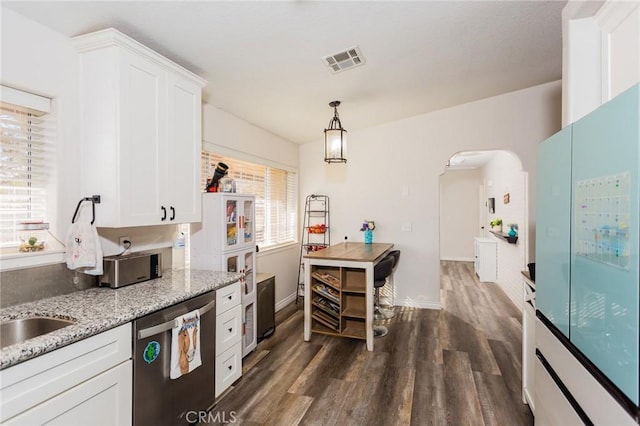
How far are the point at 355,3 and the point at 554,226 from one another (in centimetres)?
164

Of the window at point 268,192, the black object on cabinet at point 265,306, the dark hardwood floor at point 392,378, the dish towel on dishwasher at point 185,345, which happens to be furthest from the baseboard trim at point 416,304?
the dish towel on dishwasher at point 185,345

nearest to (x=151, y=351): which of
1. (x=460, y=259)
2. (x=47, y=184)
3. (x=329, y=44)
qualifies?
(x=47, y=184)

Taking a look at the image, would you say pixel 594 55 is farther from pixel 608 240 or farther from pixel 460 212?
pixel 460 212

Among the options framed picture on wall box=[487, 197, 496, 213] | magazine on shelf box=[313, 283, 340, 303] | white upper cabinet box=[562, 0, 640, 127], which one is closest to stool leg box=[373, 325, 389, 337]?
magazine on shelf box=[313, 283, 340, 303]

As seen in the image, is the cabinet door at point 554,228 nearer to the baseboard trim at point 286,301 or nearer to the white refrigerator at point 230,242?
the white refrigerator at point 230,242

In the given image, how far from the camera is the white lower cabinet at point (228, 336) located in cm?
229

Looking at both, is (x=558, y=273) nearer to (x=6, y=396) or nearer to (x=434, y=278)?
(x=6, y=396)

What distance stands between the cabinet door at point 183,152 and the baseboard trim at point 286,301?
2.28 meters

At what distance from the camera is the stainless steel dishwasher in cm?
164

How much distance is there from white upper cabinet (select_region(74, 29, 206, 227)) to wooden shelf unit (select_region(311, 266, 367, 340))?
74.4 inches

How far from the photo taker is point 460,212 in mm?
8391

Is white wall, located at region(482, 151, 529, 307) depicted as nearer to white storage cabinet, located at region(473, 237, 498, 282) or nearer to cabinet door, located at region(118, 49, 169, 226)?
white storage cabinet, located at region(473, 237, 498, 282)

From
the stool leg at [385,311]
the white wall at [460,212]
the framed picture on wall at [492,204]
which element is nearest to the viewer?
the stool leg at [385,311]

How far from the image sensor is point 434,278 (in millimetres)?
4520
